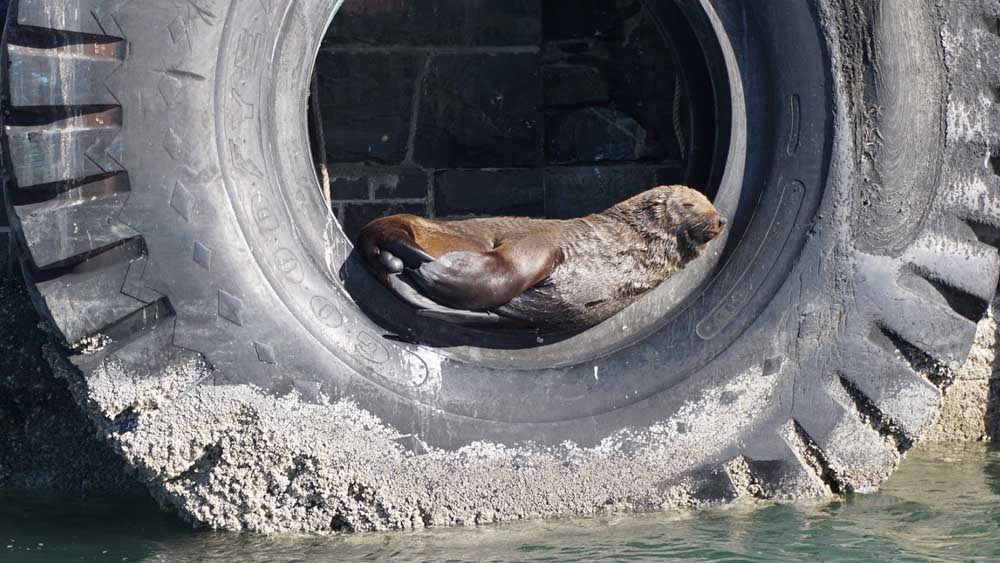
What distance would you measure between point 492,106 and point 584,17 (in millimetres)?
388

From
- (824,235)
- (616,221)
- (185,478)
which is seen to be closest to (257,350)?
(185,478)

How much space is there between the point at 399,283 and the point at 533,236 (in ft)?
1.11

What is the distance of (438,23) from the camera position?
3.74 meters

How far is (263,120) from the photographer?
255 centimetres

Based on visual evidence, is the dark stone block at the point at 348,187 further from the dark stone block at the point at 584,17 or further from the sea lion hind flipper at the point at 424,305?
the sea lion hind flipper at the point at 424,305

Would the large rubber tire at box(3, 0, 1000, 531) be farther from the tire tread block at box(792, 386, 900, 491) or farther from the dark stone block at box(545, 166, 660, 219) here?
the dark stone block at box(545, 166, 660, 219)

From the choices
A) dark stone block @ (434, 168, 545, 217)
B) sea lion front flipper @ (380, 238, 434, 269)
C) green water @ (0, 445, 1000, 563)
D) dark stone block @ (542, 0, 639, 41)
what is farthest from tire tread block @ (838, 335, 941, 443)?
dark stone block @ (542, 0, 639, 41)

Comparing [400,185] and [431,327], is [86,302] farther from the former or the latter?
[400,185]

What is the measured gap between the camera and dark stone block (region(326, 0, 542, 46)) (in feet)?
12.2

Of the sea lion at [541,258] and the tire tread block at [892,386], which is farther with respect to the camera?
the tire tread block at [892,386]

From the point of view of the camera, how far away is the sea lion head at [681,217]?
2789mm

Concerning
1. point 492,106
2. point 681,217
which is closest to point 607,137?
point 492,106

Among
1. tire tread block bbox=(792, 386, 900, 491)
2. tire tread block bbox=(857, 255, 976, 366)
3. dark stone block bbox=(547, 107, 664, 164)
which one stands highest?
dark stone block bbox=(547, 107, 664, 164)

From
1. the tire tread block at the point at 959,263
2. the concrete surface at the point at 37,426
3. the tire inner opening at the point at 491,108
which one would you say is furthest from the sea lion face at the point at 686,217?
the concrete surface at the point at 37,426
